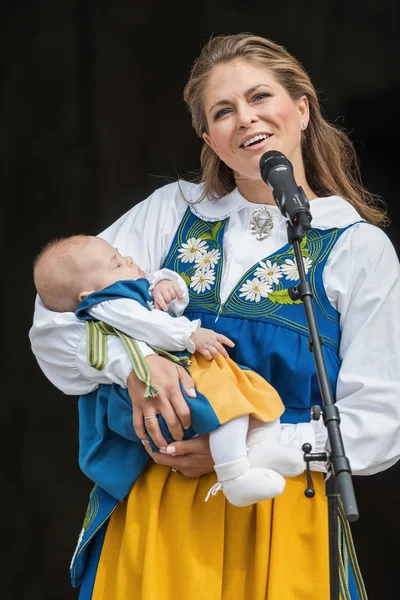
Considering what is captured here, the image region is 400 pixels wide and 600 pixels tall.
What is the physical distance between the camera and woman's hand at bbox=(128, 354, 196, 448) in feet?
8.51

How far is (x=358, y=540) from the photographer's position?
4238 millimetres

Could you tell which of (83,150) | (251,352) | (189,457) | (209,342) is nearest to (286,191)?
(209,342)

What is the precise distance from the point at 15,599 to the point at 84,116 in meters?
1.88

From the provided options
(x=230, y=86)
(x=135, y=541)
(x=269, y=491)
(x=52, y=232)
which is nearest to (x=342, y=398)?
(x=269, y=491)

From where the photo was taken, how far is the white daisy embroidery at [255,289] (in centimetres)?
284

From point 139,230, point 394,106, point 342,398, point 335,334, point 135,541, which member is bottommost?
point 135,541

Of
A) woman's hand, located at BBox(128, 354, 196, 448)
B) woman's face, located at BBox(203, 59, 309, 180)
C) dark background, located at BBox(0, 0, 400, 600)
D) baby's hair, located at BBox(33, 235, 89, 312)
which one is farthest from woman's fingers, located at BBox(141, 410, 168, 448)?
dark background, located at BBox(0, 0, 400, 600)

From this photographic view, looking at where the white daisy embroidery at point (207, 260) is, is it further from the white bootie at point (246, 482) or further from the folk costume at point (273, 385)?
the white bootie at point (246, 482)

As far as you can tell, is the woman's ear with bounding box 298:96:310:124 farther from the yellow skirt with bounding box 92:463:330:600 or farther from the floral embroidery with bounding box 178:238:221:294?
the yellow skirt with bounding box 92:463:330:600

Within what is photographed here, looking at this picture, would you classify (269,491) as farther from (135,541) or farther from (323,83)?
(323,83)

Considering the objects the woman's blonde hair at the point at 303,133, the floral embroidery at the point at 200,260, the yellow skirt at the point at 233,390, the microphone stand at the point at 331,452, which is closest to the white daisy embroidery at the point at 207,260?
the floral embroidery at the point at 200,260

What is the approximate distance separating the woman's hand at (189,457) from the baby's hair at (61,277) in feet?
1.40

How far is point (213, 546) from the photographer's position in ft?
8.70

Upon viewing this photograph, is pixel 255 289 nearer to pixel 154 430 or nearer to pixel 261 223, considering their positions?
pixel 261 223
